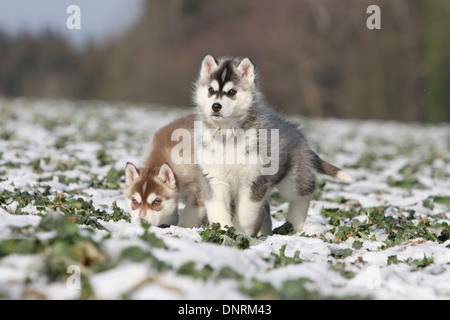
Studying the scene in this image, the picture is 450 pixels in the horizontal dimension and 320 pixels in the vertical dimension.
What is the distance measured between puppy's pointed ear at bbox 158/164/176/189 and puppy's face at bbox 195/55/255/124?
71 cm

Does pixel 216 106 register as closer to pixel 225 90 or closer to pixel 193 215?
pixel 225 90

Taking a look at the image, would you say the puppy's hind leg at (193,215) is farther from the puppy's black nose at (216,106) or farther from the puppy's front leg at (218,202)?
the puppy's black nose at (216,106)

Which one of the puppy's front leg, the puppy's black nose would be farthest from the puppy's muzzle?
the puppy's front leg

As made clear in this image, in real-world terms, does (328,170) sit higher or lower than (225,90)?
lower

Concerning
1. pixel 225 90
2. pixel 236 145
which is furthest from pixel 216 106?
pixel 236 145

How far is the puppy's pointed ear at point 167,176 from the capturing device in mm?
5801

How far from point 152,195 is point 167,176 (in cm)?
30

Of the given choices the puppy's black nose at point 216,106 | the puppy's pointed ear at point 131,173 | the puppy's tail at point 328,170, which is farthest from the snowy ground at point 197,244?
the puppy's black nose at point 216,106

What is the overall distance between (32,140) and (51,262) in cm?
785

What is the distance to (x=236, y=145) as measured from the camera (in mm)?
5336

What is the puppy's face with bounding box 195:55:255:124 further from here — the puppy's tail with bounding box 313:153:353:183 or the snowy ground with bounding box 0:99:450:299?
the puppy's tail with bounding box 313:153:353:183

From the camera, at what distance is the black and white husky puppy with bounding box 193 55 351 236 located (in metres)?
5.31

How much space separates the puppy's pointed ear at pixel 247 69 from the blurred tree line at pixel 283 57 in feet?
61.7
